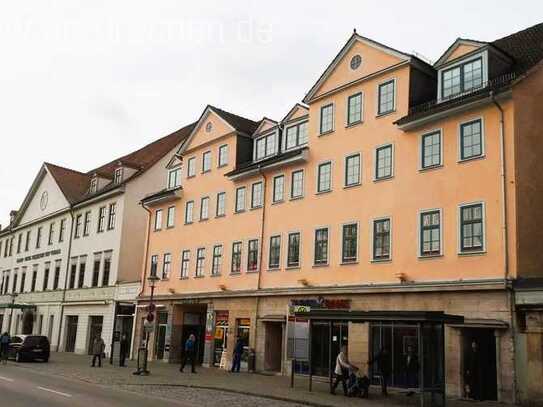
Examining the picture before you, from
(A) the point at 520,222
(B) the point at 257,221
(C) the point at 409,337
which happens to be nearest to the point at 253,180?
(B) the point at 257,221

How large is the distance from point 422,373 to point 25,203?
2093 inches

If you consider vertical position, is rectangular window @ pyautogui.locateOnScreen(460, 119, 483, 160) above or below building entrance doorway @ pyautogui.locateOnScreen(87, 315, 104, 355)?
above

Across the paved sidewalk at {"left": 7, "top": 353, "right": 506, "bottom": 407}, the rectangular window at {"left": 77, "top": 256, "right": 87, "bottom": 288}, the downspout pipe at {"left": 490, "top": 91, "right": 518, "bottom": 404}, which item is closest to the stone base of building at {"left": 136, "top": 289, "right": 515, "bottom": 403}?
the downspout pipe at {"left": 490, "top": 91, "right": 518, "bottom": 404}

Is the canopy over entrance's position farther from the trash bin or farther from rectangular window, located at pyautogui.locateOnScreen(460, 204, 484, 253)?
the trash bin

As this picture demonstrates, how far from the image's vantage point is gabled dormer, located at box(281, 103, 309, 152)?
32438mm

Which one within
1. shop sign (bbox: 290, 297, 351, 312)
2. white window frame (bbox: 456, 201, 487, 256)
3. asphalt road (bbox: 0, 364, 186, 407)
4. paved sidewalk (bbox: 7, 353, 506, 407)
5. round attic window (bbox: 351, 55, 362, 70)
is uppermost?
round attic window (bbox: 351, 55, 362, 70)

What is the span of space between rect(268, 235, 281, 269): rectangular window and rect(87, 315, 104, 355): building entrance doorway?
19.0 meters

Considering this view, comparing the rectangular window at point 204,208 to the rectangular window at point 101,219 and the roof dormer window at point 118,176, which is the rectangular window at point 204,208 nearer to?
the roof dormer window at point 118,176

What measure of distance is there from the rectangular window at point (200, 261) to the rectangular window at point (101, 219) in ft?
A: 42.1

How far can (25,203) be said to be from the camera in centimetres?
6328

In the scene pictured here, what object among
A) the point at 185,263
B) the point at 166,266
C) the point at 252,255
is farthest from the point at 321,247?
the point at 166,266

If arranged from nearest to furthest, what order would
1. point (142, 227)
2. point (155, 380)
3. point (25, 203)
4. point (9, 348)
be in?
1. point (155, 380)
2. point (9, 348)
3. point (142, 227)
4. point (25, 203)

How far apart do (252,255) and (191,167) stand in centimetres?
942

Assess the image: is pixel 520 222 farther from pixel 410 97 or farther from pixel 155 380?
pixel 155 380
